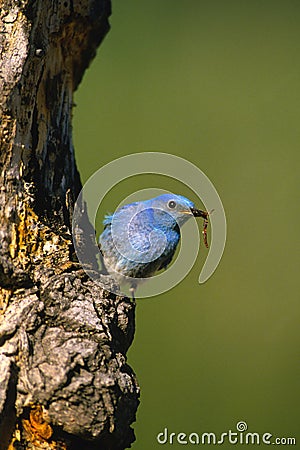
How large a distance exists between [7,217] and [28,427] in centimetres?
59

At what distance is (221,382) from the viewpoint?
12.4 feet

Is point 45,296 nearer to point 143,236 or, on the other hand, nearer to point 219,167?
point 143,236

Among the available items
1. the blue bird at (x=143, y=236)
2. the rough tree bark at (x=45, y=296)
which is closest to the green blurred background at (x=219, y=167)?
the blue bird at (x=143, y=236)

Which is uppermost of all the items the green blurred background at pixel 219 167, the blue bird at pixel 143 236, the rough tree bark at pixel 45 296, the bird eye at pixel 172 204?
the green blurred background at pixel 219 167

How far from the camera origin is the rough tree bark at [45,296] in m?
1.78

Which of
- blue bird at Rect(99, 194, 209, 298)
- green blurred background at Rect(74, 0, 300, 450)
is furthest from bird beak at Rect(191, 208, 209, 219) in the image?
green blurred background at Rect(74, 0, 300, 450)

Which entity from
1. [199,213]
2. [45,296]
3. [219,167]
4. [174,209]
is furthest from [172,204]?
[219,167]

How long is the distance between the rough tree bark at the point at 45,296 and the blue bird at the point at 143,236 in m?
0.42

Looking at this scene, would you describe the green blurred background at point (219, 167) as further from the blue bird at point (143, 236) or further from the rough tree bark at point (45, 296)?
the rough tree bark at point (45, 296)

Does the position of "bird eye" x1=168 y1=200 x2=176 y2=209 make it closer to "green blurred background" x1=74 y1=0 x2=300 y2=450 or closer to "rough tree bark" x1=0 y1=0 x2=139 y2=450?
"green blurred background" x1=74 y1=0 x2=300 y2=450

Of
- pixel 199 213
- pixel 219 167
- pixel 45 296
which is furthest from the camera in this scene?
pixel 219 167

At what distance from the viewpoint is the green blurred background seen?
374 centimetres

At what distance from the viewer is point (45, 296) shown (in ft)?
6.31

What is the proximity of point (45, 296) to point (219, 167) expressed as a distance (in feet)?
7.99
